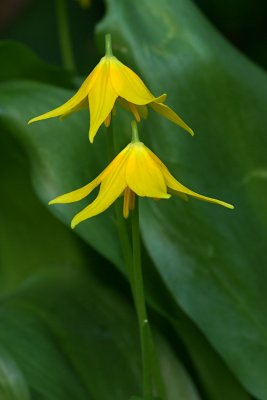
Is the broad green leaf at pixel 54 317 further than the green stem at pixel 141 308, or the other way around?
the broad green leaf at pixel 54 317

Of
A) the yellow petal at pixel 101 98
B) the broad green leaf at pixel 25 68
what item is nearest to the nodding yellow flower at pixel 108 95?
the yellow petal at pixel 101 98

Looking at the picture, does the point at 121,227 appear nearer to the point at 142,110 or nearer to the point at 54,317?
the point at 142,110

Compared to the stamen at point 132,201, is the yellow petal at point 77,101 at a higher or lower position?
higher

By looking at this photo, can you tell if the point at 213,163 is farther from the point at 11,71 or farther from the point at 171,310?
the point at 11,71

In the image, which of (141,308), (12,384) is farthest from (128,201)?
(12,384)

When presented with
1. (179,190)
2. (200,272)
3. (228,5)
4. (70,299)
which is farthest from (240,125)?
(228,5)

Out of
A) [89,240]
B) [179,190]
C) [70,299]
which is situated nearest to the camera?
[179,190]

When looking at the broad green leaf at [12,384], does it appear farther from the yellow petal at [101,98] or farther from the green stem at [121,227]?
the yellow petal at [101,98]

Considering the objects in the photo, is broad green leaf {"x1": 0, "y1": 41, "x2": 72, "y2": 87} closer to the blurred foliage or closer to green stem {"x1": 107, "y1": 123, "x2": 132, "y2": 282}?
the blurred foliage
